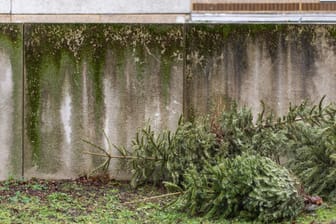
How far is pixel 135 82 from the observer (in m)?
7.36

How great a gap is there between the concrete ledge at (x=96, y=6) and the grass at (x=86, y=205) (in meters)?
5.73

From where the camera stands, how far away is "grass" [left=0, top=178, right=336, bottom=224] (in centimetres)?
551

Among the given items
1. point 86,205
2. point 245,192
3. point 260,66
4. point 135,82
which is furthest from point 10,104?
point 245,192

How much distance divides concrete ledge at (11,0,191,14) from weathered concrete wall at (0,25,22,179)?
5.01 metres

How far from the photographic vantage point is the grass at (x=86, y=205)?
551 centimetres

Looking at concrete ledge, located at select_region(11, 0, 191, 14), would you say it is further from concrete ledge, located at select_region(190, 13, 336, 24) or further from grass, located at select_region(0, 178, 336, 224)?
grass, located at select_region(0, 178, 336, 224)

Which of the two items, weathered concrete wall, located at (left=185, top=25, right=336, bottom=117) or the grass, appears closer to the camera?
the grass

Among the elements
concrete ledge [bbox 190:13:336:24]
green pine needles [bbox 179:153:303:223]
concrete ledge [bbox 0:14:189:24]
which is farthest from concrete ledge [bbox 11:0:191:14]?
green pine needles [bbox 179:153:303:223]

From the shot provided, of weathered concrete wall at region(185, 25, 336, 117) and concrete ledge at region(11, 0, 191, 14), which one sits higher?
concrete ledge at region(11, 0, 191, 14)

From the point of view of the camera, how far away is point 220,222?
5.42 meters

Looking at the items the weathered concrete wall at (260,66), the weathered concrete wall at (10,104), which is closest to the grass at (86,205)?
the weathered concrete wall at (10,104)

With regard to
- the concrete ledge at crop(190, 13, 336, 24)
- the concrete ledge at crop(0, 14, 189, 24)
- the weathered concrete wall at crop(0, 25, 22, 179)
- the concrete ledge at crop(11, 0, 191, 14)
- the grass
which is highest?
the concrete ledge at crop(11, 0, 191, 14)

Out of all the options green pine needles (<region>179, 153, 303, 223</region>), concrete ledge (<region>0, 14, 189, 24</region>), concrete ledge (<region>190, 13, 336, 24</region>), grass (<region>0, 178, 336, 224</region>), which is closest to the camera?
green pine needles (<region>179, 153, 303, 223</region>)

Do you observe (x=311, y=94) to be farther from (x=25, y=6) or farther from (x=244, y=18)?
(x=25, y=6)
